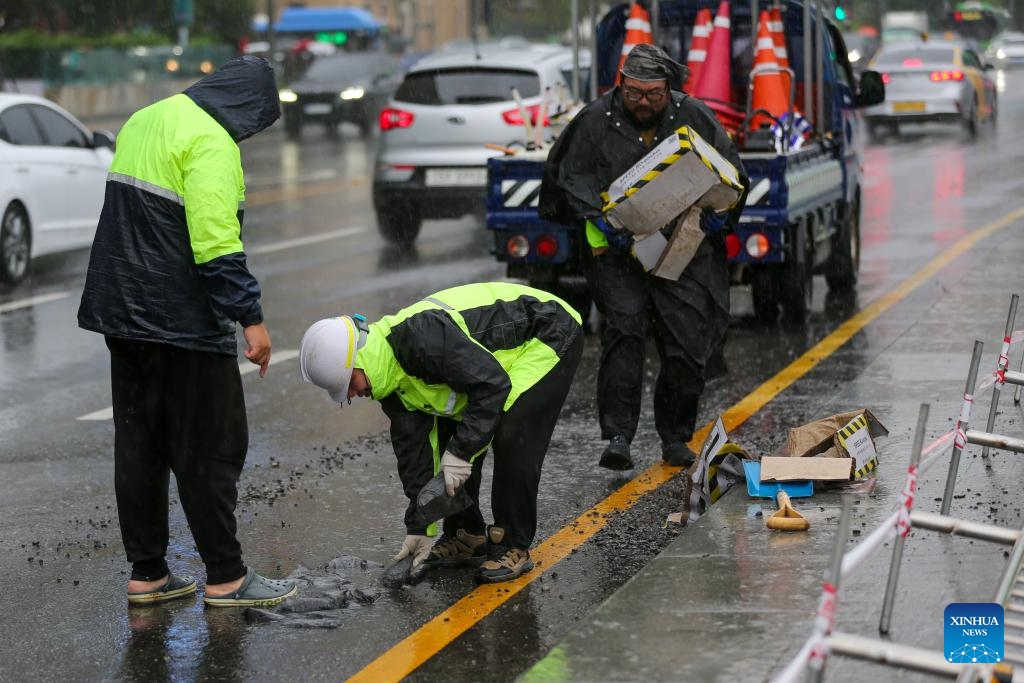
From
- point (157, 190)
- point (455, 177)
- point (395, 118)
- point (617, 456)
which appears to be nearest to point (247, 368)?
point (617, 456)

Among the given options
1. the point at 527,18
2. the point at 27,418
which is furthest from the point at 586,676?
the point at 527,18

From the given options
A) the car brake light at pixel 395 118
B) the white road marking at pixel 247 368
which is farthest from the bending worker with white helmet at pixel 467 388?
the car brake light at pixel 395 118

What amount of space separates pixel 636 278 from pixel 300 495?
170 centimetres

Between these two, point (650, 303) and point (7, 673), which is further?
point (650, 303)

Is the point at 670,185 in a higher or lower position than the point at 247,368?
higher

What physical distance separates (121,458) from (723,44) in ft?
23.3

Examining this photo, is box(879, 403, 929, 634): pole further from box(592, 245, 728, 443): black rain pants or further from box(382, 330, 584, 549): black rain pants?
box(592, 245, 728, 443): black rain pants

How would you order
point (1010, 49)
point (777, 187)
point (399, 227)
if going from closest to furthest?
point (777, 187) → point (399, 227) → point (1010, 49)

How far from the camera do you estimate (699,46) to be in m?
11.9

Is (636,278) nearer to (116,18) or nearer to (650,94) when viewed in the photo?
Result: (650,94)

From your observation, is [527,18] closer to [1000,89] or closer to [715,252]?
[1000,89]

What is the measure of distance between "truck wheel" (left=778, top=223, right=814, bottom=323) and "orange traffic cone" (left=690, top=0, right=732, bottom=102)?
148 cm

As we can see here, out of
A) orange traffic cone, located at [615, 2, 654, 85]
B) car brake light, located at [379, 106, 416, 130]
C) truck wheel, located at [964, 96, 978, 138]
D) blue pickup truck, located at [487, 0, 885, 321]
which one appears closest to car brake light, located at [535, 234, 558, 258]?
blue pickup truck, located at [487, 0, 885, 321]

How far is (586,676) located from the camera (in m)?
4.43
